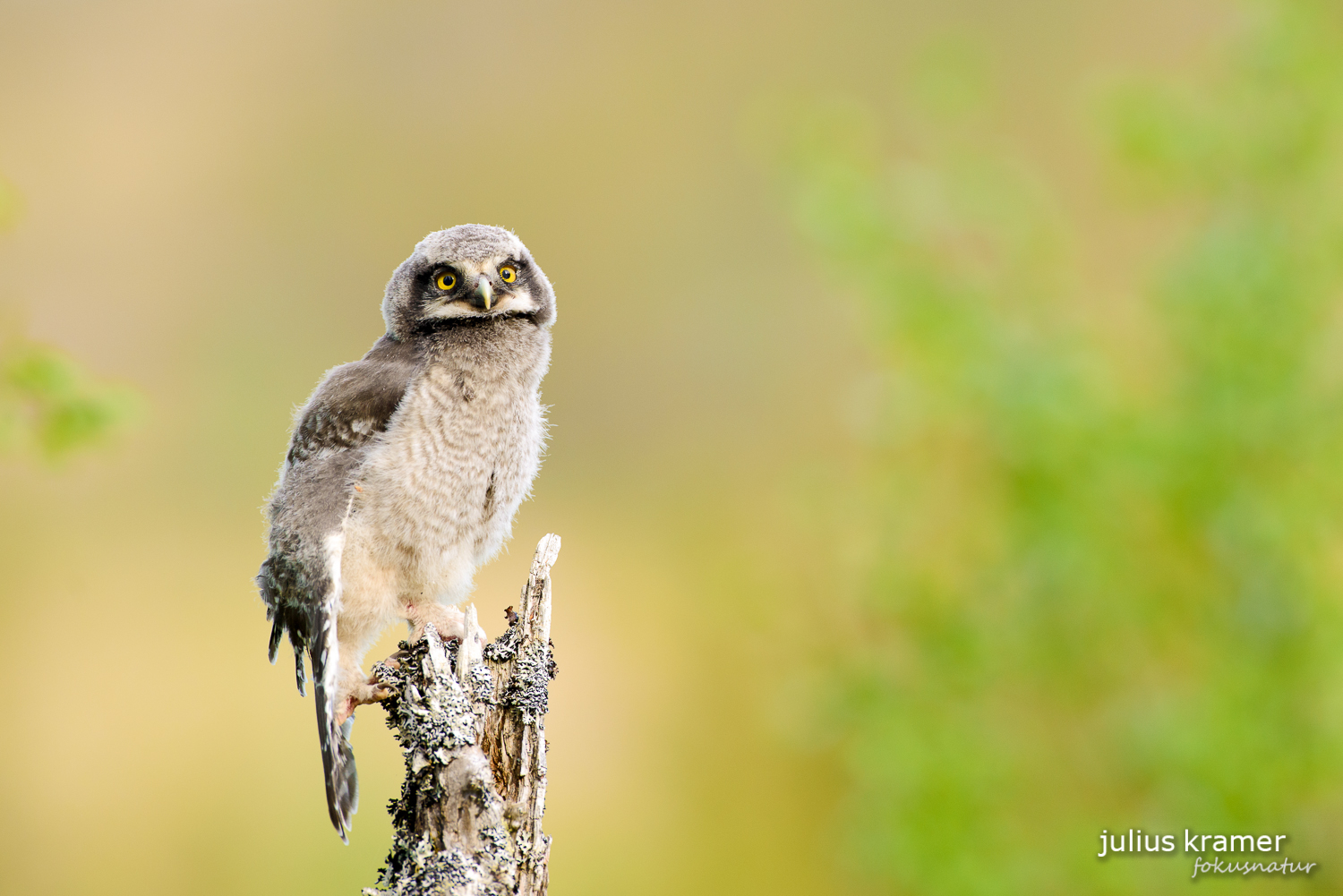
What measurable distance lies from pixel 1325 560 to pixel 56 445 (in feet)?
→ 12.6

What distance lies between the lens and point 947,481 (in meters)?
4.04

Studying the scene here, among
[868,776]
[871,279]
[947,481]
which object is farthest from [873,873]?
[871,279]

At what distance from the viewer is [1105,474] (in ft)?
11.3

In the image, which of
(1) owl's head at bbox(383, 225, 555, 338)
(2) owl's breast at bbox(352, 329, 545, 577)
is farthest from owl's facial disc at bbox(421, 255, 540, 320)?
(2) owl's breast at bbox(352, 329, 545, 577)

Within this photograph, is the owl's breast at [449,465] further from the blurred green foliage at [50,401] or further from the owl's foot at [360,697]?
the blurred green foliage at [50,401]

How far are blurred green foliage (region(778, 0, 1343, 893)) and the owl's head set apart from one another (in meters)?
1.56

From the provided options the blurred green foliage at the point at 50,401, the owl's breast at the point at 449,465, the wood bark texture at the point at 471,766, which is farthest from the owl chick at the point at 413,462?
the blurred green foliage at the point at 50,401

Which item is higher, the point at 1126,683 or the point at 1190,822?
the point at 1126,683

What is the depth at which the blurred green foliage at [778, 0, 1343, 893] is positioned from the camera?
10.9 ft

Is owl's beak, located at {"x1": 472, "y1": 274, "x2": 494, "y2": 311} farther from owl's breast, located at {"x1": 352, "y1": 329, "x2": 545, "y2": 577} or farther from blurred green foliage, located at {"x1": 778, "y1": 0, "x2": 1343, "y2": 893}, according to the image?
blurred green foliage, located at {"x1": 778, "y1": 0, "x2": 1343, "y2": 893}

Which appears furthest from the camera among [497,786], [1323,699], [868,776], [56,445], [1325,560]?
[868,776]

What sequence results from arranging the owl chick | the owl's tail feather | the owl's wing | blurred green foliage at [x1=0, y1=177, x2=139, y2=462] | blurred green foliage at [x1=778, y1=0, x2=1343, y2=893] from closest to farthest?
the owl's tail feather < the owl's wing < the owl chick < blurred green foliage at [x1=0, y1=177, x2=139, y2=462] < blurred green foliage at [x1=778, y1=0, x2=1343, y2=893]

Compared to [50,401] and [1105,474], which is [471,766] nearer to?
[50,401]

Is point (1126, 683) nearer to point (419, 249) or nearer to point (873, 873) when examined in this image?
point (873, 873)
